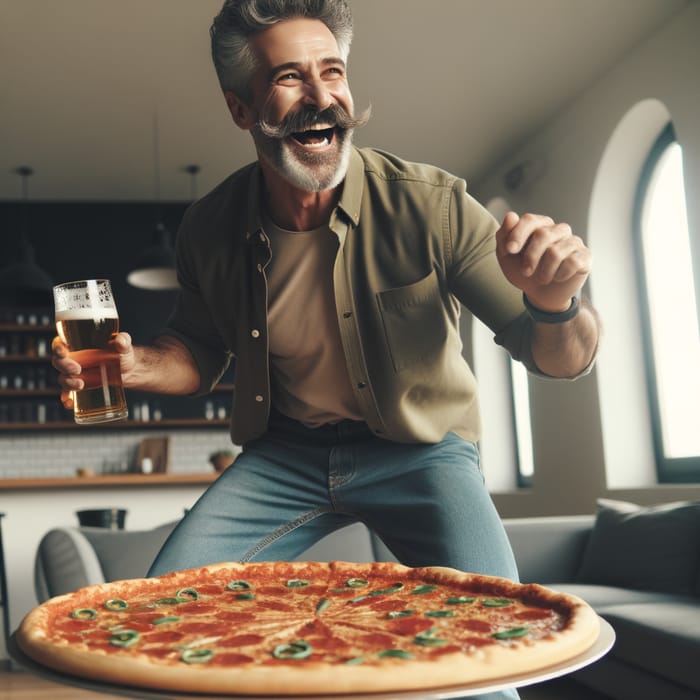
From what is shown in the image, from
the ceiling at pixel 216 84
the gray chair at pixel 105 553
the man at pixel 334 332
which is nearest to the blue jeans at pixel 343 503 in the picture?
the man at pixel 334 332

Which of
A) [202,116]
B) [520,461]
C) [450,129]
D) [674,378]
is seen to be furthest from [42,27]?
[520,461]

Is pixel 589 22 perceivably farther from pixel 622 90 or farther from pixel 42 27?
pixel 42 27

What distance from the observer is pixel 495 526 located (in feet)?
5.16

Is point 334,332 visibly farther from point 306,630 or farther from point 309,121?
point 306,630

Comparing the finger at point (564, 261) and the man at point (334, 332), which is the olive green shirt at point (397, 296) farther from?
the finger at point (564, 261)

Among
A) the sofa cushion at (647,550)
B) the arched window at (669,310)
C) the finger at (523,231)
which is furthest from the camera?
the arched window at (669,310)

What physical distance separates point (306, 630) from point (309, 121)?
1042 mm

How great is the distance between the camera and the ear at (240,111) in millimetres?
1895

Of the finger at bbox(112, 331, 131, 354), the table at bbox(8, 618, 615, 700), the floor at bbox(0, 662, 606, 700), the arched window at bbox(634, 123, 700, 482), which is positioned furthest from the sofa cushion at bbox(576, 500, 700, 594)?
the table at bbox(8, 618, 615, 700)

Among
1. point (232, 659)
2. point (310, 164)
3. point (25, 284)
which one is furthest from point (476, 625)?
→ point (25, 284)

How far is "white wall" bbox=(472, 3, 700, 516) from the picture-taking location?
4.70m

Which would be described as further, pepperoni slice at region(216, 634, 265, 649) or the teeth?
the teeth

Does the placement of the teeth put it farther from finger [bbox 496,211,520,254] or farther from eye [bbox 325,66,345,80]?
finger [bbox 496,211,520,254]

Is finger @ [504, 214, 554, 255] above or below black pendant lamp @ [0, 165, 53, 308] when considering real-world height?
below
